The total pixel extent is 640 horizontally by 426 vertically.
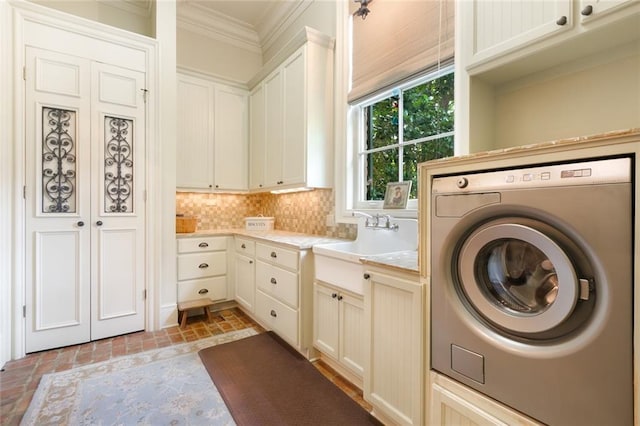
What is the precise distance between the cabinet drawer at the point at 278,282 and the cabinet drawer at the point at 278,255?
0.17ft

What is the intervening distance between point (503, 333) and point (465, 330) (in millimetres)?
126

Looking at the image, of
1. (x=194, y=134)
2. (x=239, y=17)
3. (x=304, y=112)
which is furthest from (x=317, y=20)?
(x=194, y=134)

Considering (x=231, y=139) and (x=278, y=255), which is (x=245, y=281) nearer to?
(x=278, y=255)

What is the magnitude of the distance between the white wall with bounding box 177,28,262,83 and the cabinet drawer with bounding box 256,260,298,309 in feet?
7.72

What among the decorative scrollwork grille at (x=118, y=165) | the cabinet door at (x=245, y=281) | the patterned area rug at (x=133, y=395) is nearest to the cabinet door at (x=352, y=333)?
the patterned area rug at (x=133, y=395)

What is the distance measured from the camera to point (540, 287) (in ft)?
3.29

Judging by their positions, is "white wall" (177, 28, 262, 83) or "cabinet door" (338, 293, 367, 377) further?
"white wall" (177, 28, 262, 83)

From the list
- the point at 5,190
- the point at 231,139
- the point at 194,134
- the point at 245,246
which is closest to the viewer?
the point at 5,190

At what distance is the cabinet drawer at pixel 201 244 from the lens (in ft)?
9.93

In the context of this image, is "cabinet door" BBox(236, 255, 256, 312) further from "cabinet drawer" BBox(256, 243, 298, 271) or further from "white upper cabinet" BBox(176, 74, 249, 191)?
"white upper cabinet" BBox(176, 74, 249, 191)

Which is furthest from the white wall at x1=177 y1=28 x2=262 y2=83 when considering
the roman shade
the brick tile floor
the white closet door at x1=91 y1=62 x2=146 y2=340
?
the brick tile floor

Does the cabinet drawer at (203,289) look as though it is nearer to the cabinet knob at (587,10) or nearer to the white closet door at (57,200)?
the white closet door at (57,200)

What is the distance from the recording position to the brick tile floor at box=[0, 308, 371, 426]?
1773 mm

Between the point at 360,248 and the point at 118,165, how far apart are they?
220cm
